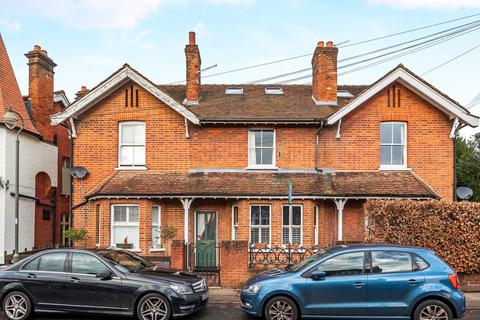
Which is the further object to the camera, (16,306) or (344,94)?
(344,94)


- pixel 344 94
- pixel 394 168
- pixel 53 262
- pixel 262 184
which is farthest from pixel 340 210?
pixel 53 262

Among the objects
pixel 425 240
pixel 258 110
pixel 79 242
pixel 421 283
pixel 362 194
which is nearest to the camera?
pixel 421 283

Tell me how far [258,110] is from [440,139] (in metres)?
7.21

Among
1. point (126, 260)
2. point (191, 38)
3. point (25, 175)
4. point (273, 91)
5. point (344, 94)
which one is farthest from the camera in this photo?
point (273, 91)

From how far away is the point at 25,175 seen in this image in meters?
17.9

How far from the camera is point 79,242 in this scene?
16.3 meters

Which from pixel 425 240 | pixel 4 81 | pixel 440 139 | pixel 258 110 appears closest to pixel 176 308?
pixel 425 240

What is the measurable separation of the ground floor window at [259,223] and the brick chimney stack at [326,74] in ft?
17.3

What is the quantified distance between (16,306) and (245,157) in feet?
32.8

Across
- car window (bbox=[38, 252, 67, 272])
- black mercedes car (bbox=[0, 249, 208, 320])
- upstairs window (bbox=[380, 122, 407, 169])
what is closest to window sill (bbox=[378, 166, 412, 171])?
upstairs window (bbox=[380, 122, 407, 169])

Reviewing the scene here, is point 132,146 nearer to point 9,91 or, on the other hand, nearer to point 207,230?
point 207,230

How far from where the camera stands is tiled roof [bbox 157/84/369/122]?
A: 16.9m

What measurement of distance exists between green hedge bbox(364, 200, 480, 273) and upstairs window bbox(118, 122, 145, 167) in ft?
31.2

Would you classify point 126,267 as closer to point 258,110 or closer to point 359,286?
point 359,286
